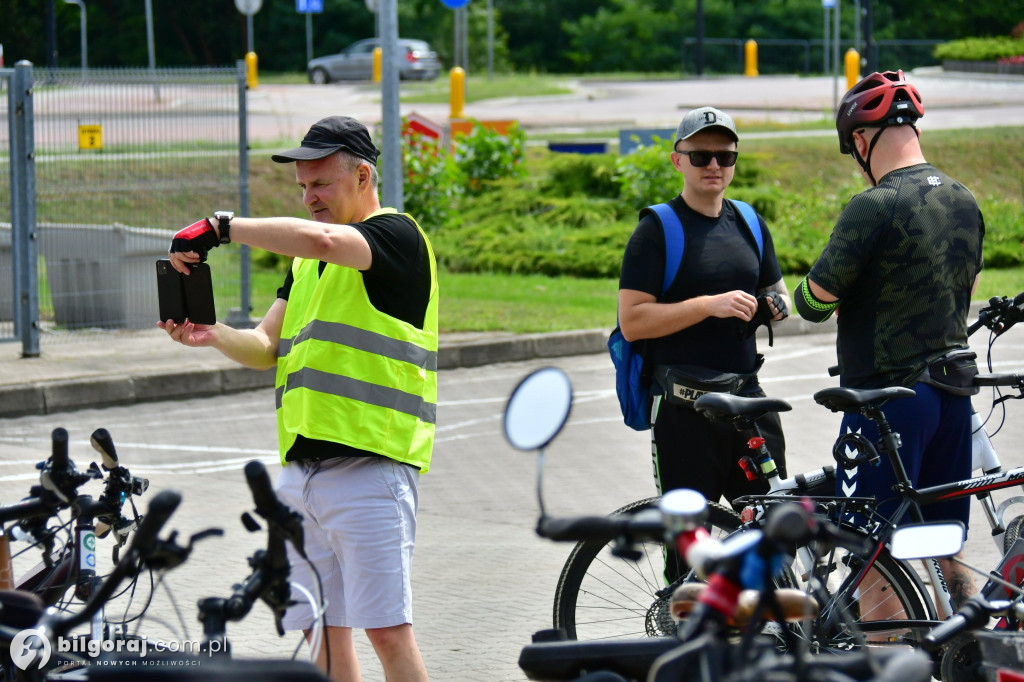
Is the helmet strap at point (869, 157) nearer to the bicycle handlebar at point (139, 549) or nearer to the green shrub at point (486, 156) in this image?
the bicycle handlebar at point (139, 549)

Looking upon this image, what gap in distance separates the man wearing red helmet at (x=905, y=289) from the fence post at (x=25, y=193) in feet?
27.5

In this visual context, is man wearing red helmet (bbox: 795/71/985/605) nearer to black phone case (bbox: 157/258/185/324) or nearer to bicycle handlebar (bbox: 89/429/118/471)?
black phone case (bbox: 157/258/185/324)

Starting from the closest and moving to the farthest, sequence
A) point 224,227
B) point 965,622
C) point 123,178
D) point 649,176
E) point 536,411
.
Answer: point 536,411
point 965,622
point 224,227
point 123,178
point 649,176

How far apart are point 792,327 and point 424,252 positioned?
9.67 meters

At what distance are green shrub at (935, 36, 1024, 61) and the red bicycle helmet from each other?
39.1m

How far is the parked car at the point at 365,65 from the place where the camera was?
46.2 meters

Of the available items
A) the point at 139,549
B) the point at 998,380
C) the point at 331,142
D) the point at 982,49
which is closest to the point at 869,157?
the point at 998,380

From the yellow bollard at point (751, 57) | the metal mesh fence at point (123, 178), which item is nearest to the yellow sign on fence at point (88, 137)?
the metal mesh fence at point (123, 178)

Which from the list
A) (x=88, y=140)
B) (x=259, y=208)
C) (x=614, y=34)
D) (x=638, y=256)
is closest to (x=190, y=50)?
(x=614, y=34)

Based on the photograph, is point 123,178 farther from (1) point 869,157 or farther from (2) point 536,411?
(2) point 536,411

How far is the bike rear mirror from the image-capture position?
2.75 m

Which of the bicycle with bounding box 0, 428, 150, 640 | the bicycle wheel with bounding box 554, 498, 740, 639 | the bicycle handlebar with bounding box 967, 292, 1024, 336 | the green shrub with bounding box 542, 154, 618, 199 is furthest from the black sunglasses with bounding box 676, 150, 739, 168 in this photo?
the green shrub with bounding box 542, 154, 618, 199

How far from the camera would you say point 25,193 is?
11297mm

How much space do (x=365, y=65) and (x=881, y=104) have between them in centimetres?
4382
